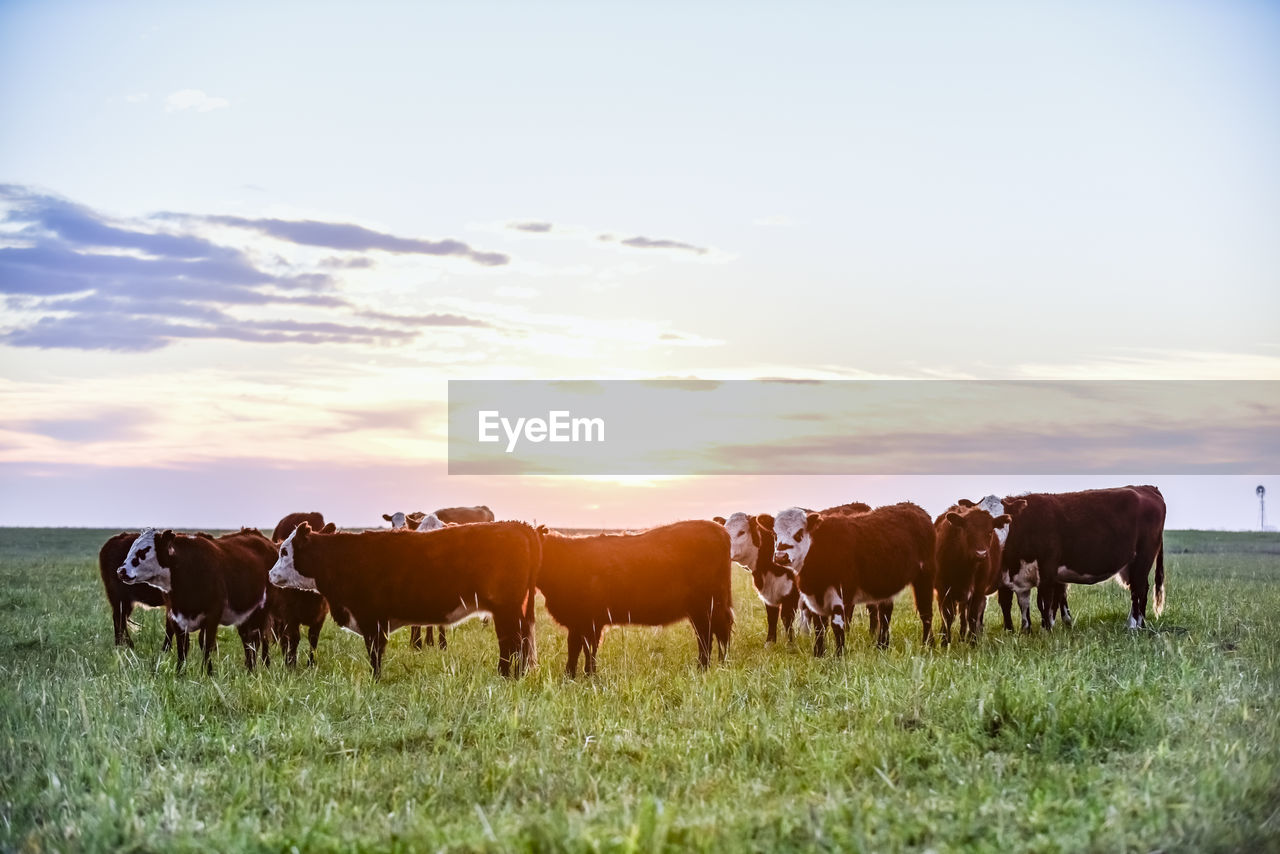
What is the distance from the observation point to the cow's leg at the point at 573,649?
41.9ft

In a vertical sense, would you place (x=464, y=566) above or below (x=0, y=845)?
above

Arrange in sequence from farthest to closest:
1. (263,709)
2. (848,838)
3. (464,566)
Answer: (464,566) → (263,709) → (848,838)

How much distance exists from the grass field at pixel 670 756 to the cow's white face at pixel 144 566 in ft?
3.73

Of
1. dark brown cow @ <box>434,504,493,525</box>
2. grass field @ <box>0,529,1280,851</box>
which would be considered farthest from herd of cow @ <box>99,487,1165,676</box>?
dark brown cow @ <box>434,504,493,525</box>

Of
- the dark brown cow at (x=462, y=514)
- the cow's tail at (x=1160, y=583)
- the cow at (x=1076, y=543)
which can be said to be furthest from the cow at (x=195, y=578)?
the cow's tail at (x=1160, y=583)

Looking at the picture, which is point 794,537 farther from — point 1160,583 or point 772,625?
point 1160,583

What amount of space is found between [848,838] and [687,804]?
121cm

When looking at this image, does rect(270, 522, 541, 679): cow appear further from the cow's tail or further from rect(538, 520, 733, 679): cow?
the cow's tail

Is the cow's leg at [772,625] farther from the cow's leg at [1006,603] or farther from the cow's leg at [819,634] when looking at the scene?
the cow's leg at [1006,603]

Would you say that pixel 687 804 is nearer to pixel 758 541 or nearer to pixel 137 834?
pixel 137 834

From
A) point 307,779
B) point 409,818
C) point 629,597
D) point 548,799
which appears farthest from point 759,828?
point 629,597

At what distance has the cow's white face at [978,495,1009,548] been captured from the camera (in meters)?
16.0

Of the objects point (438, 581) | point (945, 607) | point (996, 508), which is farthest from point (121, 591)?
point (996, 508)

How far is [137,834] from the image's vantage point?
638cm
